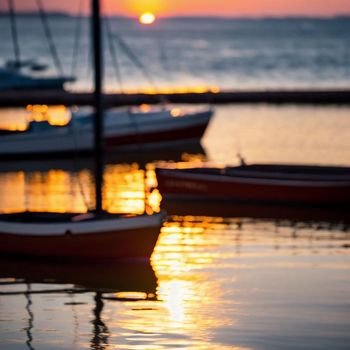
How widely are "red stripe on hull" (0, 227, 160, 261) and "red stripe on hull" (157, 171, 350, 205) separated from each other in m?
6.96

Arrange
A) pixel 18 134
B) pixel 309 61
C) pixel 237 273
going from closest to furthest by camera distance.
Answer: pixel 237 273 → pixel 18 134 → pixel 309 61

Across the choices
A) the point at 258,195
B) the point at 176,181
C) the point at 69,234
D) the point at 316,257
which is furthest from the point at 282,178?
the point at 69,234

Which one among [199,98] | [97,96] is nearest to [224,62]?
[199,98]

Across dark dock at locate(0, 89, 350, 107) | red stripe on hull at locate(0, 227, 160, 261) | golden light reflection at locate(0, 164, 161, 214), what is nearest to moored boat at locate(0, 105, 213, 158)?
golden light reflection at locate(0, 164, 161, 214)

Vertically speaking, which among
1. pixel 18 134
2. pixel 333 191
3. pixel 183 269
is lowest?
pixel 183 269

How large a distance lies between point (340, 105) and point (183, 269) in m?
32.5

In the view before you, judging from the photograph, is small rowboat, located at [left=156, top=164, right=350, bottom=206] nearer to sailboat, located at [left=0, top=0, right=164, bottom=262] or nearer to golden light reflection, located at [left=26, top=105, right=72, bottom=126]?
sailboat, located at [left=0, top=0, right=164, bottom=262]

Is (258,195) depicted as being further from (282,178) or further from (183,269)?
(183,269)

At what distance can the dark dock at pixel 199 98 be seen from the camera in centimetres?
5212

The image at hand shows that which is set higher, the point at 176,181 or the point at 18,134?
the point at 18,134

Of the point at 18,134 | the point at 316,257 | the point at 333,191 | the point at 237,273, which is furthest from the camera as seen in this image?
the point at 18,134

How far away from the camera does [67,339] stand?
15.7 m

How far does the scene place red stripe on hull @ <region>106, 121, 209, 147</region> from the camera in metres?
37.9

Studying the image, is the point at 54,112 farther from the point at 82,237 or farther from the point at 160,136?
the point at 82,237
